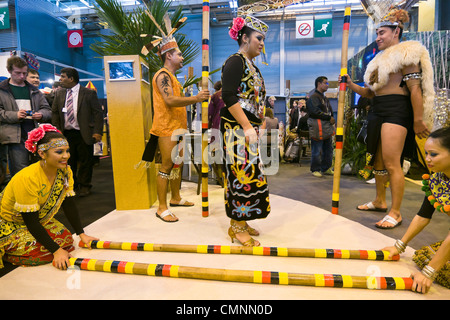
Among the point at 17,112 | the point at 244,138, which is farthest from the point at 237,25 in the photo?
the point at 17,112

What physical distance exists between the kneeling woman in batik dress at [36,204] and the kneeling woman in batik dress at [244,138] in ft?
3.40

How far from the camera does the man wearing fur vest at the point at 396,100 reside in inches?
85.3

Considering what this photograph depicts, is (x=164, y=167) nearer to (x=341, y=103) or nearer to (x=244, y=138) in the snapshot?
(x=244, y=138)

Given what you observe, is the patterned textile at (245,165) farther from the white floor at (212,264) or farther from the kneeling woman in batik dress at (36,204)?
the kneeling woman in batik dress at (36,204)

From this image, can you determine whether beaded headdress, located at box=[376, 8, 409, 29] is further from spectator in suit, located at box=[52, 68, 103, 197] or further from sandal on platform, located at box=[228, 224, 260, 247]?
spectator in suit, located at box=[52, 68, 103, 197]

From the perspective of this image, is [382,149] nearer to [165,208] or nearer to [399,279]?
[399,279]

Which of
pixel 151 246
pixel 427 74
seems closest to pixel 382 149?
pixel 427 74

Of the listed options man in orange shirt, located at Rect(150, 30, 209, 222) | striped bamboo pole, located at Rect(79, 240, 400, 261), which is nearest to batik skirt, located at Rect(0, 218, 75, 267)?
striped bamboo pole, located at Rect(79, 240, 400, 261)

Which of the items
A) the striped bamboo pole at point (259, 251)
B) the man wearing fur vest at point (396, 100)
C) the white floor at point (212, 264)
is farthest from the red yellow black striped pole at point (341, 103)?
the striped bamboo pole at point (259, 251)

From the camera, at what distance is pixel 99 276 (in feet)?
5.33

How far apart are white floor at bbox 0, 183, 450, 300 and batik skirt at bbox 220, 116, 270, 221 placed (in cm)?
31

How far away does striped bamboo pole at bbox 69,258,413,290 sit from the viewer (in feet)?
4.74

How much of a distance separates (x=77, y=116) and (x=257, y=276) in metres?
2.99
